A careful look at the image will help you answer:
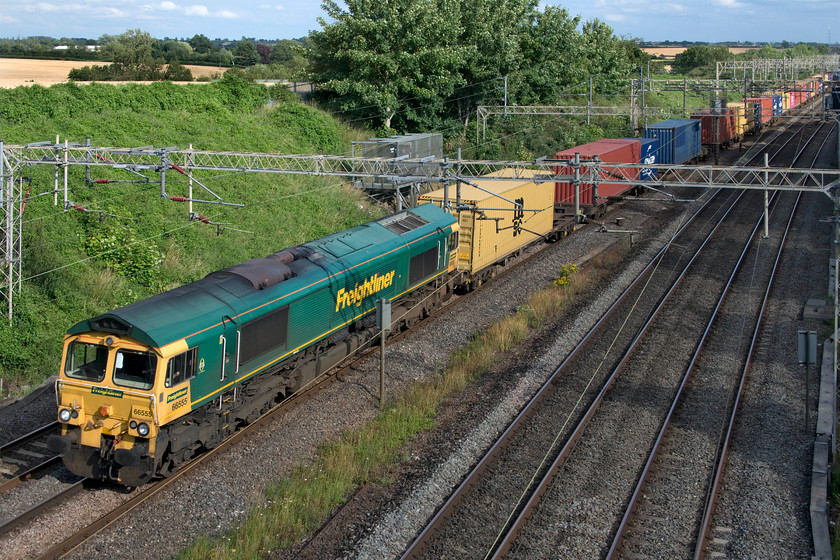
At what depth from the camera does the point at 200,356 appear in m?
13.3

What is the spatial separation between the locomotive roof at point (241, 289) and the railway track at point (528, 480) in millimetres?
5219

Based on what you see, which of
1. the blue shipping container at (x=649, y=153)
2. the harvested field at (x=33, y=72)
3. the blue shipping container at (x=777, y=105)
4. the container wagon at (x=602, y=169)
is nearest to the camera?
the container wagon at (x=602, y=169)

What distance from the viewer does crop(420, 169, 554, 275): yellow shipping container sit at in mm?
24797

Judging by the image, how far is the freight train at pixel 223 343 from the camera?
1263 centimetres

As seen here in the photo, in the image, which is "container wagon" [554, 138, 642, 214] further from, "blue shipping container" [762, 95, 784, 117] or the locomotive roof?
"blue shipping container" [762, 95, 784, 117]

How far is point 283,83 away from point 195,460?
123ft

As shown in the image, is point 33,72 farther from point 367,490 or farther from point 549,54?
point 367,490

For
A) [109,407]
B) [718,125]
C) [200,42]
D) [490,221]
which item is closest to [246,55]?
[200,42]

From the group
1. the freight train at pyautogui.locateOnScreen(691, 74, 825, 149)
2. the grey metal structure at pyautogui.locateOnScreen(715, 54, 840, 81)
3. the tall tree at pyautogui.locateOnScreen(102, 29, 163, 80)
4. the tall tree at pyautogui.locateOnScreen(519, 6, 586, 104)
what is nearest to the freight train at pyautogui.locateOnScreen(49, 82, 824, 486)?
the tall tree at pyautogui.locateOnScreen(102, 29, 163, 80)

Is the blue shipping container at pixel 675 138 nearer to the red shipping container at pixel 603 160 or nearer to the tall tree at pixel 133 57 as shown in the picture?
the red shipping container at pixel 603 160

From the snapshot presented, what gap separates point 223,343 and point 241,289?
4.49 feet

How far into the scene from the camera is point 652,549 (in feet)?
38.3

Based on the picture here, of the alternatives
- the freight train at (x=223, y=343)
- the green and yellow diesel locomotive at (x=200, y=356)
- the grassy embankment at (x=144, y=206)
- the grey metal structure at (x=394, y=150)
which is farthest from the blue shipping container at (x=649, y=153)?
the green and yellow diesel locomotive at (x=200, y=356)

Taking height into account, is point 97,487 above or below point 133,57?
below
